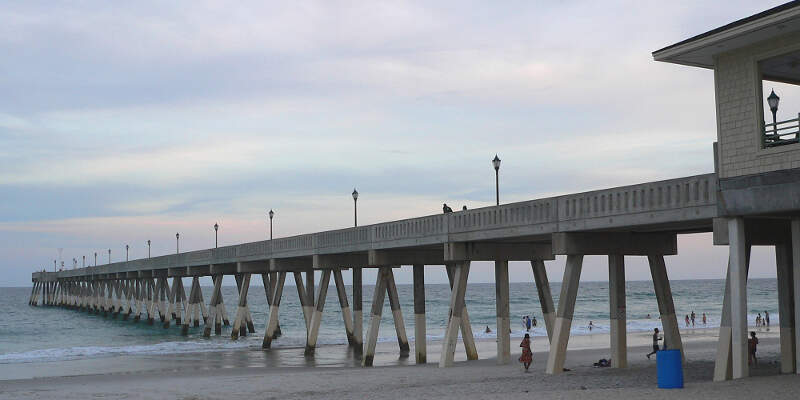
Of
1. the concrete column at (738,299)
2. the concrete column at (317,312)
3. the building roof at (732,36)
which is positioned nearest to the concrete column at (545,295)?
the concrete column at (738,299)

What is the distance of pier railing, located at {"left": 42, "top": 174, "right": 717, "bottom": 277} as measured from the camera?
1961 centimetres

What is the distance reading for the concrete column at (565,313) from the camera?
23125mm

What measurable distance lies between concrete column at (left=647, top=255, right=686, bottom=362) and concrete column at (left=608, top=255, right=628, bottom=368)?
3.47ft

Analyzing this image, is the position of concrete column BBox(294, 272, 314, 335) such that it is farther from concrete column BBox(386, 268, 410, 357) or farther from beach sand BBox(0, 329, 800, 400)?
concrete column BBox(386, 268, 410, 357)

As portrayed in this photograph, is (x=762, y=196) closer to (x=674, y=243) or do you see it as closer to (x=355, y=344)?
(x=674, y=243)

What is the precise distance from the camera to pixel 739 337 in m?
18.3

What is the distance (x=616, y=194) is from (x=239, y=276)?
60.4 meters

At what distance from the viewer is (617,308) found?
2453 cm

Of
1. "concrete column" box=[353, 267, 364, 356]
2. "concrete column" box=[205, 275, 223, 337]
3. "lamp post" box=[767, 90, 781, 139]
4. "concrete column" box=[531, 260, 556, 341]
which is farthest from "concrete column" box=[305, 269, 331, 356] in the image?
"lamp post" box=[767, 90, 781, 139]

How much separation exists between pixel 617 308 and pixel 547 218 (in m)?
3.31

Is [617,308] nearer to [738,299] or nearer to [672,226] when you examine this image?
[672,226]

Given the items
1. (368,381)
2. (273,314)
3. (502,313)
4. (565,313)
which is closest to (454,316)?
(502,313)

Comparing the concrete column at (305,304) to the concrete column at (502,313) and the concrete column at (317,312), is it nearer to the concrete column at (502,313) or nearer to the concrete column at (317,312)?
the concrete column at (317,312)

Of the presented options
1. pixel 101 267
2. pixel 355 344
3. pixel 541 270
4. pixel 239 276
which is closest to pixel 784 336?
pixel 541 270
